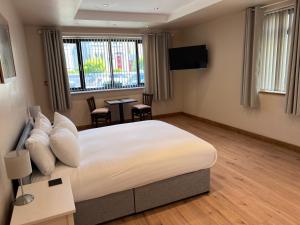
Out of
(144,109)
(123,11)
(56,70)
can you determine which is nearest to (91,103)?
(56,70)

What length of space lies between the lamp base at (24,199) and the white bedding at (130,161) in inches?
15.1

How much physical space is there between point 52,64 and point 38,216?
4.34 m

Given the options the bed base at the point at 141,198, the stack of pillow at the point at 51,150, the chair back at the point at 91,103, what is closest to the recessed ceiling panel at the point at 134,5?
the chair back at the point at 91,103

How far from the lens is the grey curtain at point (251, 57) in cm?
393

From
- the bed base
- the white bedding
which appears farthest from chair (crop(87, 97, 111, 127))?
the bed base

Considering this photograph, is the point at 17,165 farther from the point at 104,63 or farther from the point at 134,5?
the point at 104,63

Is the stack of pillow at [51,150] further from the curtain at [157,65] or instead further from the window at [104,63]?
the curtain at [157,65]

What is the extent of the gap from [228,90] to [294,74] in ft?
5.14

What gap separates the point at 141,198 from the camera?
2293 millimetres

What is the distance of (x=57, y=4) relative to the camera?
325 cm

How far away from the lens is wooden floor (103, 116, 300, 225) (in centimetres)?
221

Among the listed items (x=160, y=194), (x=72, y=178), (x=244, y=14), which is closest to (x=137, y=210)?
(x=160, y=194)

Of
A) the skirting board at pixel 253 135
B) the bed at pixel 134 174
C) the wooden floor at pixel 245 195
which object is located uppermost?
the bed at pixel 134 174

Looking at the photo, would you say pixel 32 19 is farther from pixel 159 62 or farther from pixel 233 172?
pixel 233 172
